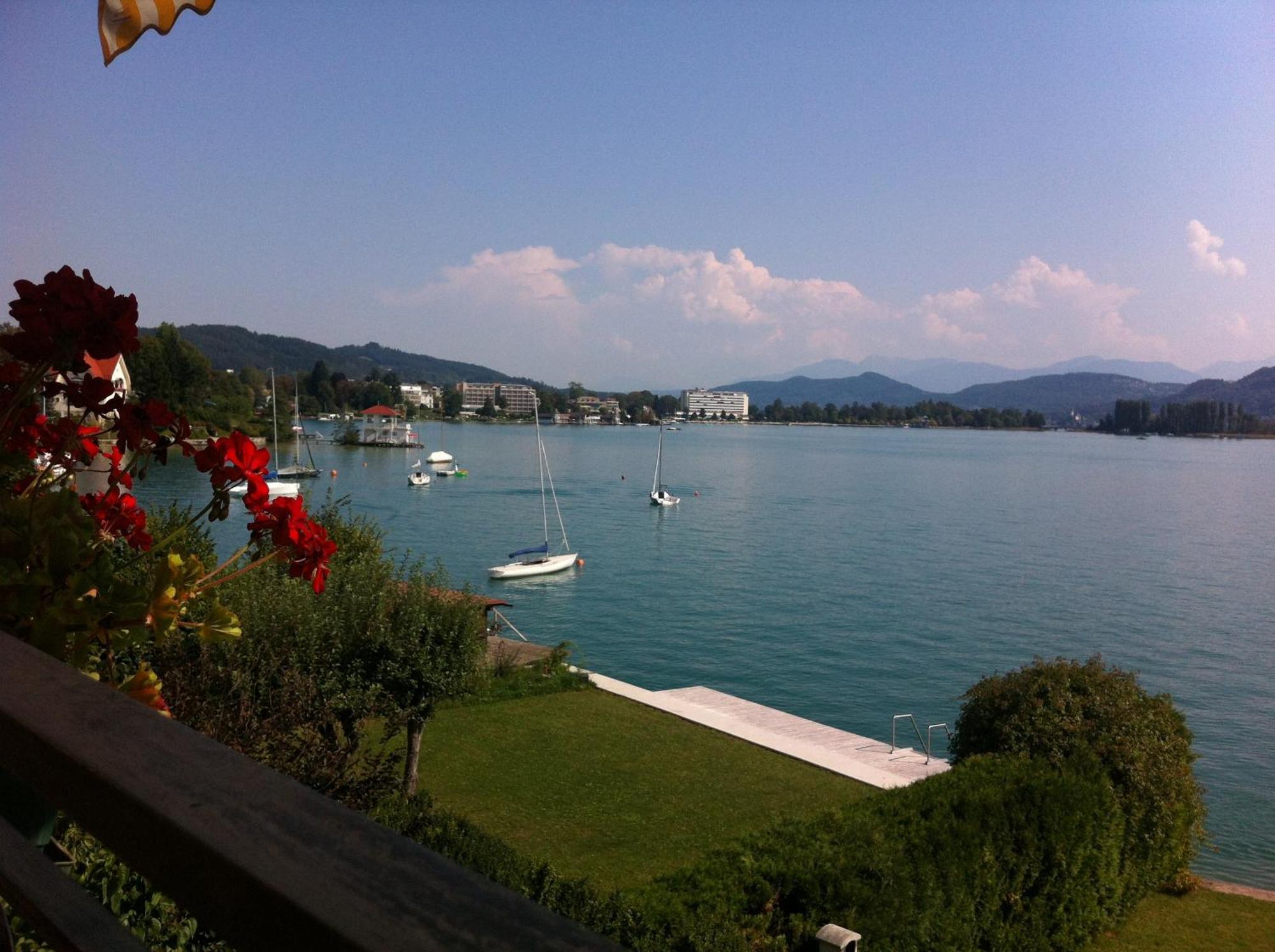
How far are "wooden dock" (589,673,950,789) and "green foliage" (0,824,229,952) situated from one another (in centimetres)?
1318

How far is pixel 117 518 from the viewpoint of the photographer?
2.66m

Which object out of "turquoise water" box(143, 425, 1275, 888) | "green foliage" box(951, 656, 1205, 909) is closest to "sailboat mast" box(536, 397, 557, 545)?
"turquoise water" box(143, 425, 1275, 888)

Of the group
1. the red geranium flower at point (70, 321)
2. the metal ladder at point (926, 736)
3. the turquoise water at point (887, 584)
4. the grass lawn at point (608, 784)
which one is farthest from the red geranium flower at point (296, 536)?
the turquoise water at point (887, 584)

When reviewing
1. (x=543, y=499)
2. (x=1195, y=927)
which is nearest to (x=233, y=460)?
(x=1195, y=927)

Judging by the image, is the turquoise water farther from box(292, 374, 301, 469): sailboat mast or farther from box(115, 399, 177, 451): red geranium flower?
box(115, 399, 177, 451): red geranium flower

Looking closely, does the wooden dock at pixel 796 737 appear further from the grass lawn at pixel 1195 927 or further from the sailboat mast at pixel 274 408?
the sailboat mast at pixel 274 408

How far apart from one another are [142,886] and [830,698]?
2520 cm

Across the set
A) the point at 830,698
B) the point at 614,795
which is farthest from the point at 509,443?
the point at 614,795

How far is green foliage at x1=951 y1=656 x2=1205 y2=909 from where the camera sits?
10.5 meters

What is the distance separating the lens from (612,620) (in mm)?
36500

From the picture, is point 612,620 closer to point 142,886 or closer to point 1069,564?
point 1069,564

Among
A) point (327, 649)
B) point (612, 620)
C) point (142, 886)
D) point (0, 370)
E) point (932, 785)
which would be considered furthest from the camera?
point (612, 620)

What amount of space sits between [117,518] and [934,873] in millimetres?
7097

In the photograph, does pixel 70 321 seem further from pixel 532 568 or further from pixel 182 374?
pixel 182 374
